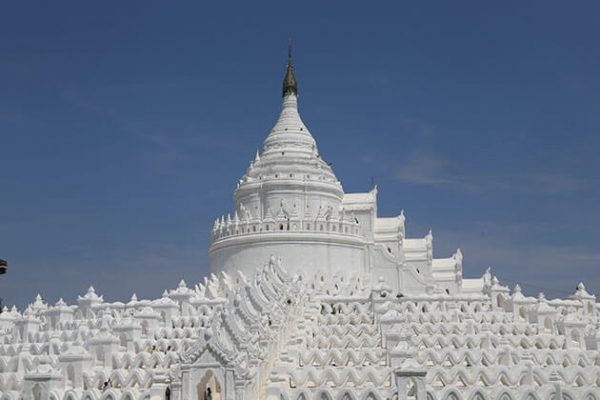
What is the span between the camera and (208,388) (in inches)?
1001

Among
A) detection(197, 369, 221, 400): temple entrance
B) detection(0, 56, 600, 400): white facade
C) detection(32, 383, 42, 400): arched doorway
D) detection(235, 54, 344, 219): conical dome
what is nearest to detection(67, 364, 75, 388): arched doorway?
detection(0, 56, 600, 400): white facade

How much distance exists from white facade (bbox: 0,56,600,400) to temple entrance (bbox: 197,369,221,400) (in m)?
0.07

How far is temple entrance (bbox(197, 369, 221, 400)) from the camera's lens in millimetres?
24859

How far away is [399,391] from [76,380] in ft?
42.3

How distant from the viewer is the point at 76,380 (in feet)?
95.0

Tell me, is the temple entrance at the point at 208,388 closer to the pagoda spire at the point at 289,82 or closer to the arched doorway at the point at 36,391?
the arched doorway at the point at 36,391

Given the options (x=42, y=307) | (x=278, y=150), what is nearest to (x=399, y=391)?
(x=42, y=307)

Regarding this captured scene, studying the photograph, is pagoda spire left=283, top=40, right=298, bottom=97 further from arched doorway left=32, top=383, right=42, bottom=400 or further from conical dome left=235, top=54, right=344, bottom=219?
arched doorway left=32, top=383, right=42, bottom=400

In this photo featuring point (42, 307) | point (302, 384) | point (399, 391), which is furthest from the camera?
point (42, 307)

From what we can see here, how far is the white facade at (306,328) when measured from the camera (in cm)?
2519

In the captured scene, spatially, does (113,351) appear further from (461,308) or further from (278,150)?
(278,150)

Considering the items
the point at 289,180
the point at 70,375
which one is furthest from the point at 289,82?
the point at 70,375

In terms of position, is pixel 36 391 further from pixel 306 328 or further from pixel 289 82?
pixel 289 82

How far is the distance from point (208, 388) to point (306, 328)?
997cm
